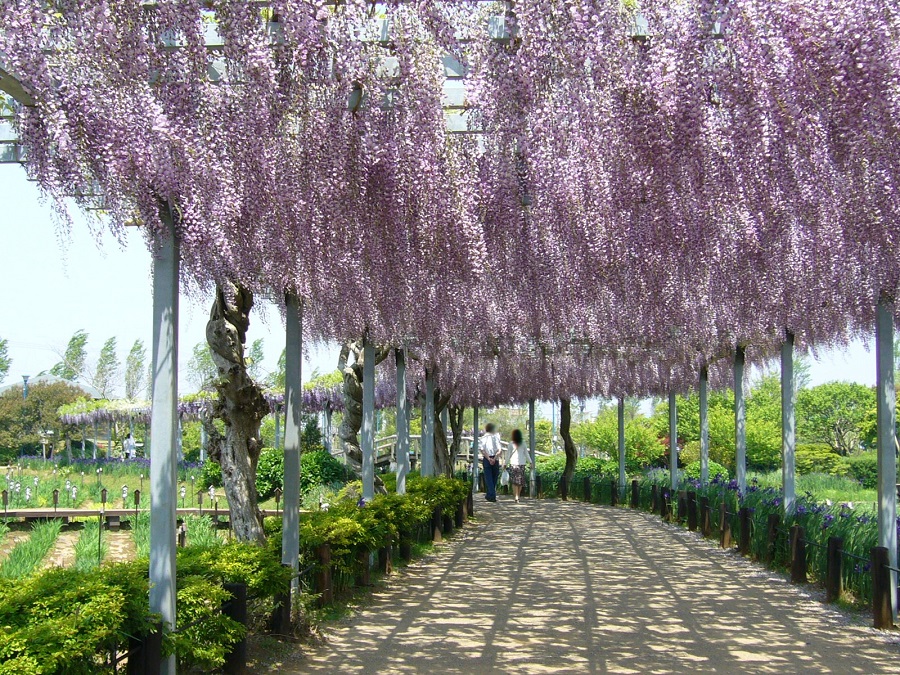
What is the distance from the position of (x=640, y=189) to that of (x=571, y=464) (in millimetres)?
17224

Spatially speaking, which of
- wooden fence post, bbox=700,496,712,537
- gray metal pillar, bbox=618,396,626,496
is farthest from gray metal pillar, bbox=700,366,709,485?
gray metal pillar, bbox=618,396,626,496

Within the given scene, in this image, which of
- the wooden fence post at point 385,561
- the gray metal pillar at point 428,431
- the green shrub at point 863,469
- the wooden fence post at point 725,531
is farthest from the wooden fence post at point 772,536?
the green shrub at point 863,469

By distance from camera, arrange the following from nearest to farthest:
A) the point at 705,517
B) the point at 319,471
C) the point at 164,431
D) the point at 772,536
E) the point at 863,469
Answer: the point at 164,431 → the point at 772,536 → the point at 705,517 → the point at 319,471 → the point at 863,469

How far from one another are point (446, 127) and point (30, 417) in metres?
40.6

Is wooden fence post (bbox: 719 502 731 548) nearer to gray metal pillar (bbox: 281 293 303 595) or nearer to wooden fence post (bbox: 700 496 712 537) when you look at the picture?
wooden fence post (bbox: 700 496 712 537)

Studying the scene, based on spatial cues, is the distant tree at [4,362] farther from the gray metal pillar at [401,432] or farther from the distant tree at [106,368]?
the gray metal pillar at [401,432]

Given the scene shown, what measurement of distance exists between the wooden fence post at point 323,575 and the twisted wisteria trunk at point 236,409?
752 mm

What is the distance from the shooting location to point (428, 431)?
14094 mm

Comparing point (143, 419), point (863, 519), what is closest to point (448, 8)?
point (863, 519)

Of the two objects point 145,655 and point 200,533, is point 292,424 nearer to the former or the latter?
point 145,655

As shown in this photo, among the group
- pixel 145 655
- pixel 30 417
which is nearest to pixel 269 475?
pixel 145 655

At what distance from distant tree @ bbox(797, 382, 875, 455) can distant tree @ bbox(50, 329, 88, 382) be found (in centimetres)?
3377

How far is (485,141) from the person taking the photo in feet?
17.5

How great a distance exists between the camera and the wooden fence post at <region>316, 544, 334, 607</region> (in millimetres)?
6777
